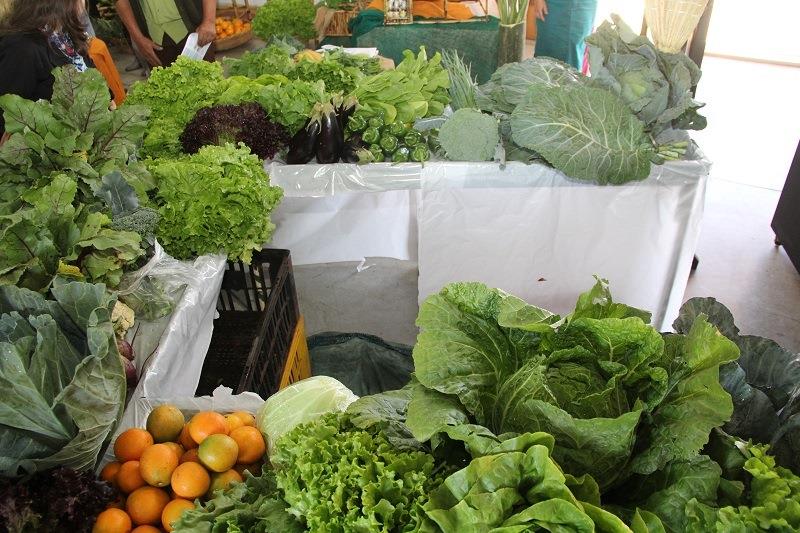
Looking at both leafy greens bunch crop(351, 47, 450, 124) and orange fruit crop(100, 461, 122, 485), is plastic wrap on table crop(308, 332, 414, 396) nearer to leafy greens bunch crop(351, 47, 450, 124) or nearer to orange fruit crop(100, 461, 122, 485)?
leafy greens bunch crop(351, 47, 450, 124)

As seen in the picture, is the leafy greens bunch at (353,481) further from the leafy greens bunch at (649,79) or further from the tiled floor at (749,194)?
the tiled floor at (749,194)

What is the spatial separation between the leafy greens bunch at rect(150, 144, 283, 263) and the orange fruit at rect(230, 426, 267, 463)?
843 mm

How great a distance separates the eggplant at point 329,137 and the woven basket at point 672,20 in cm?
161

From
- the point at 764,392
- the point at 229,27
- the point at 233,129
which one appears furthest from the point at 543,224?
the point at 229,27

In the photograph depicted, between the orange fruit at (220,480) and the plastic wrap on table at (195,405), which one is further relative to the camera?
the plastic wrap on table at (195,405)

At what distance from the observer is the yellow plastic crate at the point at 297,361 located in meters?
2.06

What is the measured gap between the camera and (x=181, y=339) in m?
1.69

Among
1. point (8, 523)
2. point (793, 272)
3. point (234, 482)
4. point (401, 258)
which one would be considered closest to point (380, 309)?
point (401, 258)

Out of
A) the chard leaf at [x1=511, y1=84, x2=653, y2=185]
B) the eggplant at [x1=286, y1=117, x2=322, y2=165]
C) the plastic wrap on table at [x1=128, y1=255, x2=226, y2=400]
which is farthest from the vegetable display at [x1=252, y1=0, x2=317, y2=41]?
the plastic wrap on table at [x1=128, y1=255, x2=226, y2=400]

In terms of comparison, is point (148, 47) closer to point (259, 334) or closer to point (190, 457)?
point (259, 334)

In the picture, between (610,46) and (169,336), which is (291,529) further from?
(610,46)

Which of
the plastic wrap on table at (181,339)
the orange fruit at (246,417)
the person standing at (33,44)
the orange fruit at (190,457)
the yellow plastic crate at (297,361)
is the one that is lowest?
the yellow plastic crate at (297,361)

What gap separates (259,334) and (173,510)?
709 mm

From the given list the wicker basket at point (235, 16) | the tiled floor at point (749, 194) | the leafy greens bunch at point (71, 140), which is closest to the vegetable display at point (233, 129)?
the leafy greens bunch at point (71, 140)
